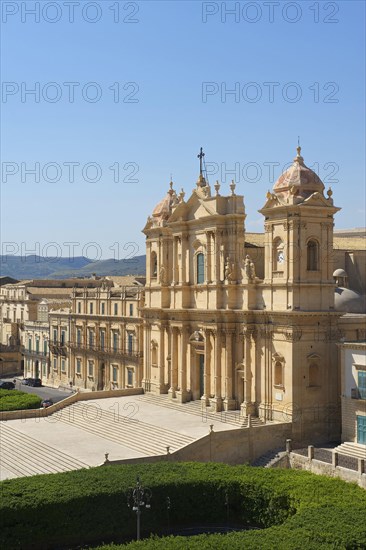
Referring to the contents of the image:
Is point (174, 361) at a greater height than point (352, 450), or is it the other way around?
point (174, 361)

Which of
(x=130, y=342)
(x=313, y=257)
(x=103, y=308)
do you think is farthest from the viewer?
(x=103, y=308)

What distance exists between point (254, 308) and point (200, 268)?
666 cm

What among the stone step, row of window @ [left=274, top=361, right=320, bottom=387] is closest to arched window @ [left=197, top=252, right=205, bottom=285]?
row of window @ [left=274, top=361, right=320, bottom=387]

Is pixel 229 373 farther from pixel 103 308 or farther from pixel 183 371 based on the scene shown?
pixel 103 308

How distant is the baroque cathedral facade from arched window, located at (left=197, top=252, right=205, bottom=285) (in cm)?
7

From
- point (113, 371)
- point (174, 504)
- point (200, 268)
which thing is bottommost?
point (174, 504)

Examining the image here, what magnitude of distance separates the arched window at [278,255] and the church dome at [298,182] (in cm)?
260

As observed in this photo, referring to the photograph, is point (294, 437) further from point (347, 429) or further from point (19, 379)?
point (19, 379)

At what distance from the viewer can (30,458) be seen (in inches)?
1636

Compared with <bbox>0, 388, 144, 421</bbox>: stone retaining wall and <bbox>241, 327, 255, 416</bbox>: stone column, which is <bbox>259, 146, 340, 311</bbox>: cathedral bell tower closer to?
<bbox>241, 327, 255, 416</bbox>: stone column

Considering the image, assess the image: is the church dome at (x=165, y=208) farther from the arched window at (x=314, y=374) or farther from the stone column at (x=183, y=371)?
the arched window at (x=314, y=374)

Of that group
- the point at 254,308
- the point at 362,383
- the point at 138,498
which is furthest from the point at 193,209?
the point at 138,498

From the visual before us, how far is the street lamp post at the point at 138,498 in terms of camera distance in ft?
92.3

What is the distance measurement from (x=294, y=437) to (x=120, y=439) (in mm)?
9961
